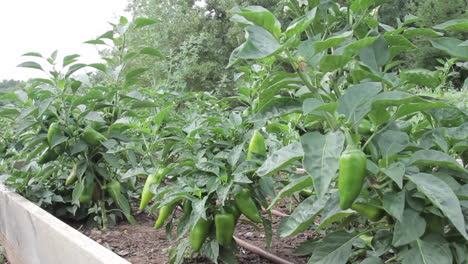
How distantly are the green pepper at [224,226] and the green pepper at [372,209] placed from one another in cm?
53

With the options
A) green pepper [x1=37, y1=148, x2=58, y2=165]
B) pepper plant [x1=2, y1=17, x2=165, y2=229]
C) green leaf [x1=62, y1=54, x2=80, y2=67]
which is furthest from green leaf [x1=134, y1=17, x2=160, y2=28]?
green pepper [x1=37, y1=148, x2=58, y2=165]

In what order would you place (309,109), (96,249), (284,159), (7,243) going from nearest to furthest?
1. (309,109)
2. (284,159)
3. (96,249)
4. (7,243)

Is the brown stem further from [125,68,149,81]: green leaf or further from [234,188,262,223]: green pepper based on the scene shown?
[125,68,149,81]: green leaf

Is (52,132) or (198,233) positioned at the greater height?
(52,132)

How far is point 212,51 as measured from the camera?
18.6 metres

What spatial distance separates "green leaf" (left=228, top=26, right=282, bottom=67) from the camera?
0.86m

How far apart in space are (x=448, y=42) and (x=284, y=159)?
54 cm

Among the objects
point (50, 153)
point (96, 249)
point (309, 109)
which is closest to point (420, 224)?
point (309, 109)

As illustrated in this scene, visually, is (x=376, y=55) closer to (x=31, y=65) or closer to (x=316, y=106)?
(x=316, y=106)

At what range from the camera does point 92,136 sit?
2.09 meters

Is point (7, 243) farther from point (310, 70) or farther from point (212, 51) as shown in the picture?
point (212, 51)

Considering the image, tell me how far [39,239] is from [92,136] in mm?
610

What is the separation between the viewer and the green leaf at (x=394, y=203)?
0.96 m

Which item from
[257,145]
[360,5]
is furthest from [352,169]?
[257,145]
